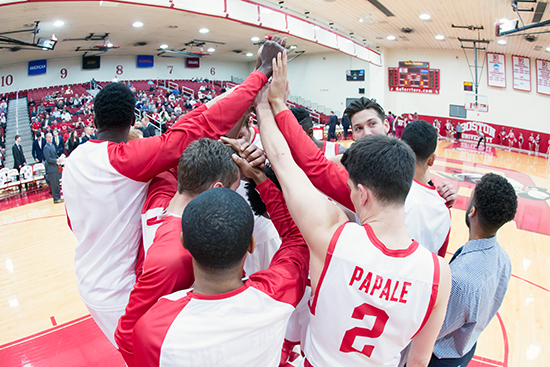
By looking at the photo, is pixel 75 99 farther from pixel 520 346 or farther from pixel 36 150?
pixel 520 346

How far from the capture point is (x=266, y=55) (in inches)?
68.7

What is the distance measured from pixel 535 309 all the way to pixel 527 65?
60.4ft

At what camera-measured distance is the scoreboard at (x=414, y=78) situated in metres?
21.0

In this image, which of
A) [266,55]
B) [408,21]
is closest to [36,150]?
[266,55]

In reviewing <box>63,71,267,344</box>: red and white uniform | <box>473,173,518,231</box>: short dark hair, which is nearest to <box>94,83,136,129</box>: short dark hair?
<box>63,71,267,344</box>: red and white uniform

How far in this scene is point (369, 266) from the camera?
121cm

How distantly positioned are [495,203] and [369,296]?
1.00m

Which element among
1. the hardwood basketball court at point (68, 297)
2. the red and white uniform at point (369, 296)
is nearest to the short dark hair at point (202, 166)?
the red and white uniform at point (369, 296)

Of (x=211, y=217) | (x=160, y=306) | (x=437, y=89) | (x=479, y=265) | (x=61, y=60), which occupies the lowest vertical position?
(x=479, y=265)

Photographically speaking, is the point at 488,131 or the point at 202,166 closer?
the point at 202,166

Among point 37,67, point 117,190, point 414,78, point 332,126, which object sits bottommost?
point 117,190

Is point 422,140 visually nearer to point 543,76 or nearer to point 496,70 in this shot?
point 543,76

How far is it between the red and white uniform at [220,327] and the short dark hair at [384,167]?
Answer: 452mm

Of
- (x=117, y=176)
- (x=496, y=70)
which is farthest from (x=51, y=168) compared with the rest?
(x=496, y=70)
